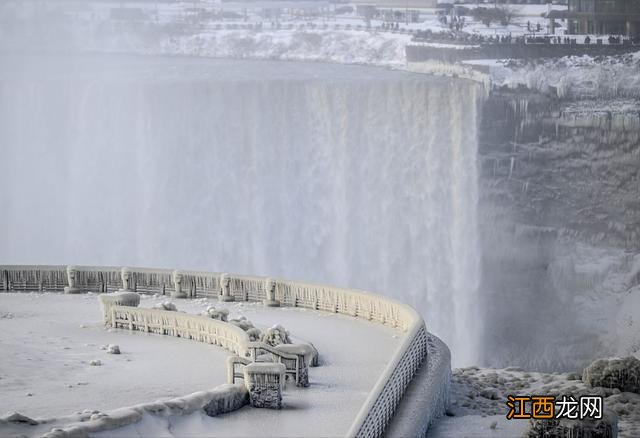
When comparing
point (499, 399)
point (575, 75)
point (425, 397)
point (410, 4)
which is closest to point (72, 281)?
point (499, 399)

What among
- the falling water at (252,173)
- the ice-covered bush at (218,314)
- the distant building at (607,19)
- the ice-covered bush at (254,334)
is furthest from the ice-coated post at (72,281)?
the distant building at (607,19)

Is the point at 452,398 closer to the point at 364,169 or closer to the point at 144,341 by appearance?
the point at 144,341

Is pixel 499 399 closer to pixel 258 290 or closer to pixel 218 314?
pixel 218 314

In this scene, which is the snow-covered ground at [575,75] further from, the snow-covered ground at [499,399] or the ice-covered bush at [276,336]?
the ice-covered bush at [276,336]

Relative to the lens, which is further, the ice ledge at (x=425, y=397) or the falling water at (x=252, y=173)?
the falling water at (x=252, y=173)

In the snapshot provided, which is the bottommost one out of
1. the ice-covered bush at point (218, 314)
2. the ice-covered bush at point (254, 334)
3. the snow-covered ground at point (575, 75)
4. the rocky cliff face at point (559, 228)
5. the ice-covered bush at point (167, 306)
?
the rocky cliff face at point (559, 228)

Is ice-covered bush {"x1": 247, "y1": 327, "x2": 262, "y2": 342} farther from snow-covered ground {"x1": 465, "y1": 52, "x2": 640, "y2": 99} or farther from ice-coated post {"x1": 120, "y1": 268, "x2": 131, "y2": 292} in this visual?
snow-covered ground {"x1": 465, "y1": 52, "x2": 640, "y2": 99}
